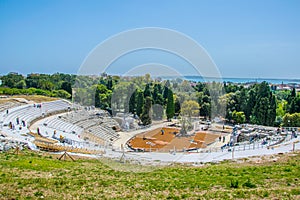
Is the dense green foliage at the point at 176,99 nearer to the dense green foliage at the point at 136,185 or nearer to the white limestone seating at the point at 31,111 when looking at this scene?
the white limestone seating at the point at 31,111

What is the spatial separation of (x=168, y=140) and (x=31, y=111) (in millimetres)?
15206

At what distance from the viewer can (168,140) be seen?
30.2 meters

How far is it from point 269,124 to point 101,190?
34.7 m

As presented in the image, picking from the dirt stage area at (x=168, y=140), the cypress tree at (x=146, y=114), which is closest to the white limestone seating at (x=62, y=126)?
the dirt stage area at (x=168, y=140)

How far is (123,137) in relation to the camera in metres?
31.4

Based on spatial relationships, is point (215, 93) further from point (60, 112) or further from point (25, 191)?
point (25, 191)

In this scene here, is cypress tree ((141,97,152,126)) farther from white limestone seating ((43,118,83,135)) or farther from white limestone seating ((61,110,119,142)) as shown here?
white limestone seating ((43,118,83,135))

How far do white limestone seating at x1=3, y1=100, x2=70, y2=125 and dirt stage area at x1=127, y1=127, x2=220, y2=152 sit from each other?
10.4 m

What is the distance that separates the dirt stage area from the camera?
2660 cm

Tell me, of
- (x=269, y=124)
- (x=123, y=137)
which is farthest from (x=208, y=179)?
(x=269, y=124)

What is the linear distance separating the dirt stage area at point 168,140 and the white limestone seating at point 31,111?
408 inches

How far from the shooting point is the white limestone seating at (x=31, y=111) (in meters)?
26.7

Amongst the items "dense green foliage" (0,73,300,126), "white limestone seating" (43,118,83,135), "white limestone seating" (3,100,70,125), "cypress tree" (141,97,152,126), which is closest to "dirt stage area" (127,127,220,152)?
"cypress tree" (141,97,152,126)

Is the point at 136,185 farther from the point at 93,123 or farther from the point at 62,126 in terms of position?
the point at 93,123
